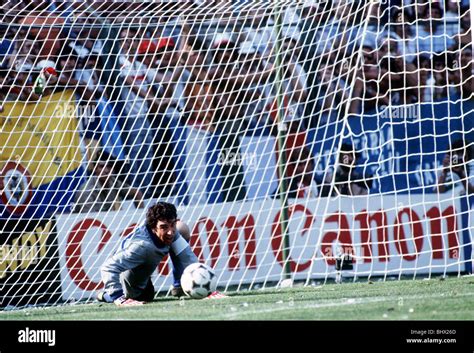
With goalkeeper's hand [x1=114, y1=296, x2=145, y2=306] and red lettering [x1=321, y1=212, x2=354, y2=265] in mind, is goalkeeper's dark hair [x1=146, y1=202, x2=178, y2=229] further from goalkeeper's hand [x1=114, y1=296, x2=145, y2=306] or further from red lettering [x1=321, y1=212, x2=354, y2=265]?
red lettering [x1=321, y1=212, x2=354, y2=265]

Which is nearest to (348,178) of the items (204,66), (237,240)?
(237,240)

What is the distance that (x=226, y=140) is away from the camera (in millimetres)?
9867

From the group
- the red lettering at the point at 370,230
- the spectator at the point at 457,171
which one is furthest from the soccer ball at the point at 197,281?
the spectator at the point at 457,171

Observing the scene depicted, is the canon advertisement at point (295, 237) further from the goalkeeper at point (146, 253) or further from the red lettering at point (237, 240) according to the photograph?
the goalkeeper at point (146, 253)

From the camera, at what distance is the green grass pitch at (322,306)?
221 inches

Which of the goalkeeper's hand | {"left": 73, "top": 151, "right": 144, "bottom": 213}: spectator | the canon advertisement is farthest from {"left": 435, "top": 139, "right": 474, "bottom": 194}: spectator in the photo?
the goalkeeper's hand

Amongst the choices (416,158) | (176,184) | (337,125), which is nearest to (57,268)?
(176,184)

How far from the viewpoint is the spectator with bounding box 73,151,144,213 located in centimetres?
959

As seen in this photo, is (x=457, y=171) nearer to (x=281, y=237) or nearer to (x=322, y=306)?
(x=281, y=237)

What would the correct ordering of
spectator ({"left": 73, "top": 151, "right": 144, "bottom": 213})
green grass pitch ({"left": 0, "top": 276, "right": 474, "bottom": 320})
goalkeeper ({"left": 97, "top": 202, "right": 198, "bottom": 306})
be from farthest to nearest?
spectator ({"left": 73, "top": 151, "right": 144, "bottom": 213})
goalkeeper ({"left": 97, "top": 202, "right": 198, "bottom": 306})
green grass pitch ({"left": 0, "top": 276, "right": 474, "bottom": 320})

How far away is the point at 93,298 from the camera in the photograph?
9.43m

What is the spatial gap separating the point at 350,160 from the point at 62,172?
2954 mm
